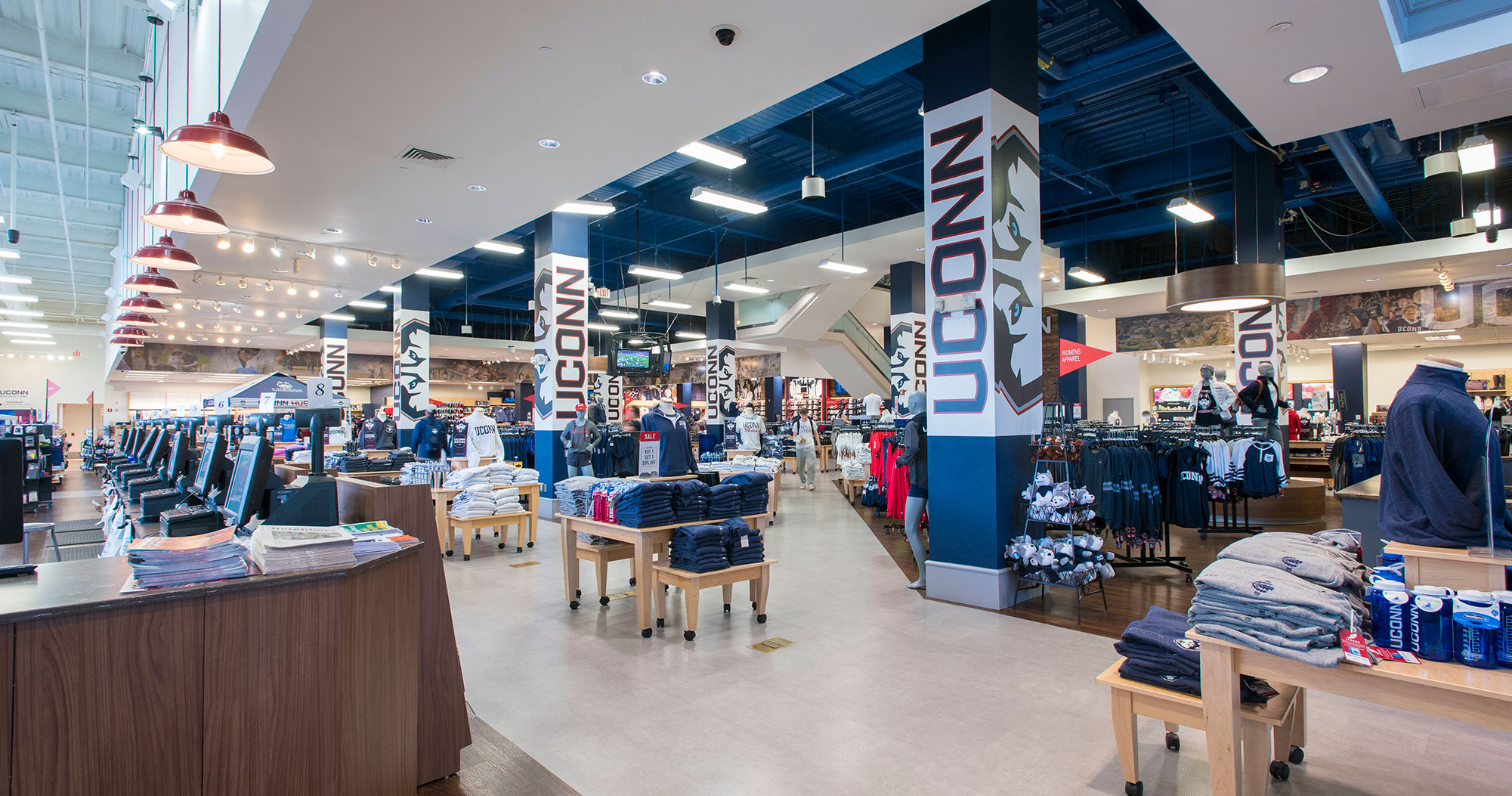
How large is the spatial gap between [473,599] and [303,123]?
4.17 metres

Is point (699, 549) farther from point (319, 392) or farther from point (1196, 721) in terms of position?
point (319, 392)

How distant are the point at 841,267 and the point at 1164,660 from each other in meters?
10.3

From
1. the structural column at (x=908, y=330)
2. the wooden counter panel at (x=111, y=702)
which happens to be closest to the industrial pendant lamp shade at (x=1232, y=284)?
the structural column at (x=908, y=330)

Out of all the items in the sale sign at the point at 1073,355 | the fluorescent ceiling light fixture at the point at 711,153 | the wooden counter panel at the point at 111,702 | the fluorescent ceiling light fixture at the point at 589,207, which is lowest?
the wooden counter panel at the point at 111,702

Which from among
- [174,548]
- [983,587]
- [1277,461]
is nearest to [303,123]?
[174,548]

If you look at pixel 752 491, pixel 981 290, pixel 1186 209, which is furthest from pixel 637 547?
pixel 1186 209

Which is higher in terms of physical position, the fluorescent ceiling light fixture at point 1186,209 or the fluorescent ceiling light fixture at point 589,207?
the fluorescent ceiling light fixture at point 589,207

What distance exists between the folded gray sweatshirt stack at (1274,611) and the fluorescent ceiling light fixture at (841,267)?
10208 millimetres

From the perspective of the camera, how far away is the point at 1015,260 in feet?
17.9

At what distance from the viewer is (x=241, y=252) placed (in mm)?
9953

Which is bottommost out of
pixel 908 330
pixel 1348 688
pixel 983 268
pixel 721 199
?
pixel 1348 688

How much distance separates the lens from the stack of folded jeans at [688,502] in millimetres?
4957

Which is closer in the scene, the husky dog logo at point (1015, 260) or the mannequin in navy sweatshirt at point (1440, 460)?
the mannequin in navy sweatshirt at point (1440, 460)

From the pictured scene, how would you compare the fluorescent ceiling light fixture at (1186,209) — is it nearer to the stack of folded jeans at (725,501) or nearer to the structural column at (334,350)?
the stack of folded jeans at (725,501)
